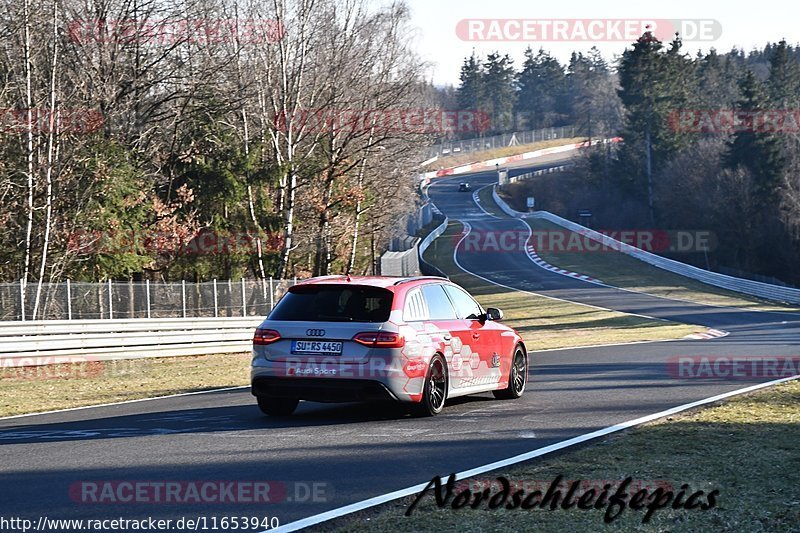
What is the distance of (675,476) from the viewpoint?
812cm

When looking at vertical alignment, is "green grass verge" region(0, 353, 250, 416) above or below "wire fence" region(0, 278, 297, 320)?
below

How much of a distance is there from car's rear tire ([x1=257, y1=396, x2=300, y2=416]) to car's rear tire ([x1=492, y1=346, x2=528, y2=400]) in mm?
2923

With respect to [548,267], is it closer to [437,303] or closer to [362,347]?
[437,303]

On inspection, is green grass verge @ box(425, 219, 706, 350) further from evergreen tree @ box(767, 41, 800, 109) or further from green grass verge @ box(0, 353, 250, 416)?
evergreen tree @ box(767, 41, 800, 109)

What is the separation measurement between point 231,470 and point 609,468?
3013 millimetres

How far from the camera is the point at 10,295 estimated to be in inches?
960

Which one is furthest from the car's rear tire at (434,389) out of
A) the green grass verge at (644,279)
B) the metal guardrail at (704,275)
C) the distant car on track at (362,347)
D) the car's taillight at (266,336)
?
the metal guardrail at (704,275)

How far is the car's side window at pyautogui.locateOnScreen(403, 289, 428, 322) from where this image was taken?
1178 cm

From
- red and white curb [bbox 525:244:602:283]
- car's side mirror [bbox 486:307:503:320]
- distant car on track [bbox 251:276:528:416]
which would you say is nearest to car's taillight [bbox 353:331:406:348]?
distant car on track [bbox 251:276:528:416]

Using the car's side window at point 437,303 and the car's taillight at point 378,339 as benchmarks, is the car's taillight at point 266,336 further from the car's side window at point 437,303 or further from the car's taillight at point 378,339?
the car's side window at point 437,303

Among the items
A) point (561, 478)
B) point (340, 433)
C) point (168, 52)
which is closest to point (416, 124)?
point (168, 52)

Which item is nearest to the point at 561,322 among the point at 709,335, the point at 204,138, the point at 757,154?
the point at 709,335

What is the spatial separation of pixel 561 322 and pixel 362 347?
32644 millimetres

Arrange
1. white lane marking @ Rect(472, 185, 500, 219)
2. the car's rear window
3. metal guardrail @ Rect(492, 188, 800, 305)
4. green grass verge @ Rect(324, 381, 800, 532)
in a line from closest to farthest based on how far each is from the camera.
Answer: green grass verge @ Rect(324, 381, 800, 532)
the car's rear window
metal guardrail @ Rect(492, 188, 800, 305)
white lane marking @ Rect(472, 185, 500, 219)
